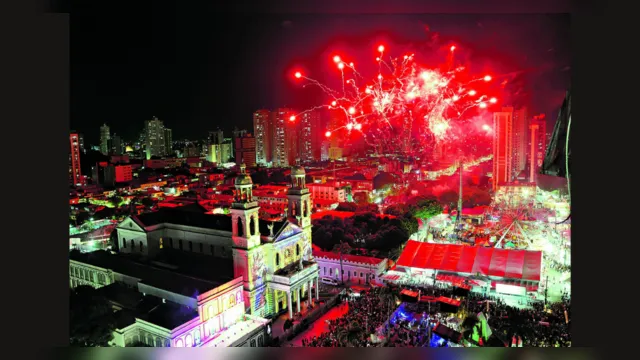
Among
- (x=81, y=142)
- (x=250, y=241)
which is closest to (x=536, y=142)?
(x=250, y=241)

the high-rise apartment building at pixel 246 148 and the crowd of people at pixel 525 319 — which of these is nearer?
the crowd of people at pixel 525 319

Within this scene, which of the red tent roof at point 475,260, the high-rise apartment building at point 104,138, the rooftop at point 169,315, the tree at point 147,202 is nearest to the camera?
the rooftop at point 169,315

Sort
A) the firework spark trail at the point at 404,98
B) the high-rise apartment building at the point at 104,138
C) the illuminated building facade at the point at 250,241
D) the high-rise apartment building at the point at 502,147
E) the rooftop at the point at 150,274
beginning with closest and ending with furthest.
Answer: the rooftop at the point at 150,274
the illuminated building facade at the point at 250,241
the firework spark trail at the point at 404,98
the high-rise apartment building at the point at 104,138
the high-rise apartment building at the point at 502,147

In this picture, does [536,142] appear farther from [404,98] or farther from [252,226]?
[252,226]

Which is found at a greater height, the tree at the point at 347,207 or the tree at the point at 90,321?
the tree at the point at 347,207

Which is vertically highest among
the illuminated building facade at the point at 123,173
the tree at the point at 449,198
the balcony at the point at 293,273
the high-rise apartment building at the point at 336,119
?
the high-rise apartment building at the point at 336,119

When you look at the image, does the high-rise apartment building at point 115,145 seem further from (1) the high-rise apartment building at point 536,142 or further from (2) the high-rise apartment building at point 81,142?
(1) the high-rise apartment building at point 536,142

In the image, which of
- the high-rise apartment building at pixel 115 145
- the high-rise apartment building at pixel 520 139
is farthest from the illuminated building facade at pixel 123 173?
the high-rise apartment building at pixel 520 139

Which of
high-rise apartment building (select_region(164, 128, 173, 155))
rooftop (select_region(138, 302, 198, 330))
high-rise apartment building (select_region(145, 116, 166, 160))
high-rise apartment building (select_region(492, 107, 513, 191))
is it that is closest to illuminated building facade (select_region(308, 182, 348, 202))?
high-rise apartment building (select_region(492, 107, 513, 191))
